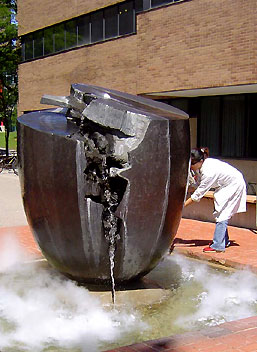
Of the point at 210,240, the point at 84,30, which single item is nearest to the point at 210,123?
the point at 210,240

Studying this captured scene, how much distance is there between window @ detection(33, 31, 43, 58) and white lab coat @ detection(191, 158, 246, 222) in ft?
59.9

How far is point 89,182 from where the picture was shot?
16.2ft

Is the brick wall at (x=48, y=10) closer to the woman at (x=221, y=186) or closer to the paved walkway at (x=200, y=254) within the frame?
the paved walkway at (x=200, y=254)

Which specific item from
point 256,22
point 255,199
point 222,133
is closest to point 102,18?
point 222,133

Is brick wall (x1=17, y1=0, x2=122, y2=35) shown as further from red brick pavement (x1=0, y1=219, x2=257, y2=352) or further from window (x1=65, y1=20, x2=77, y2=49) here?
red brick pavement (x1=0, y1=219, x2=257, y2=352)

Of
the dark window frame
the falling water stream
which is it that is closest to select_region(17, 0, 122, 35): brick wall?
the dark window frame

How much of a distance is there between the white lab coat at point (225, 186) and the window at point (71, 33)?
49.2ft

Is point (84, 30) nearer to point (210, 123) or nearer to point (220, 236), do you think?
point (210, 123)

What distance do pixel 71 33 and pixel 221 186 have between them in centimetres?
1544

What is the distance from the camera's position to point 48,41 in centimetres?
2373

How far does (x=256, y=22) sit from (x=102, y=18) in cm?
866

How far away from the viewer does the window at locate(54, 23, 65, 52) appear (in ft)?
73.6

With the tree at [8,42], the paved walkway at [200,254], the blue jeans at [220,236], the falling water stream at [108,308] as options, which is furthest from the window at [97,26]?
the falling water stream at [108,308]

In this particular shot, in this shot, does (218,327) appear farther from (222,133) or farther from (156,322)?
(222,133)
